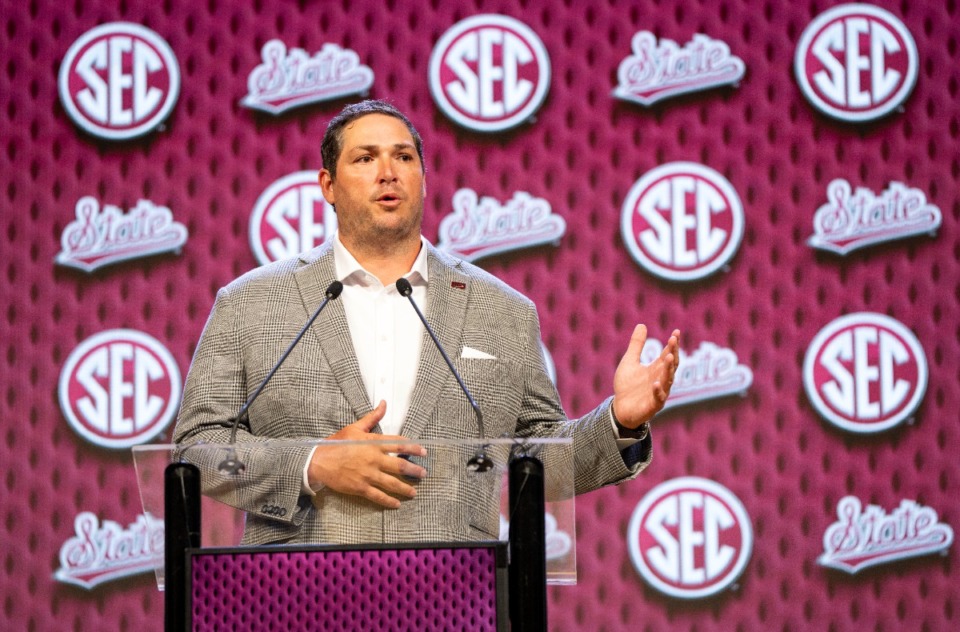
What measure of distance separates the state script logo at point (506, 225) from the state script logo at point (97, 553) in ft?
4.24

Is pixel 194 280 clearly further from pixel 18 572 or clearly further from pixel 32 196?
pixel 18 572

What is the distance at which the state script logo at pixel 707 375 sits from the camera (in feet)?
11.7

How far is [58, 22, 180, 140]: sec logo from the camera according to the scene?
3727 mm

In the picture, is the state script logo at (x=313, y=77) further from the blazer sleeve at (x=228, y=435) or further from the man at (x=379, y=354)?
the blazer sleeve at (x=228, y=435)

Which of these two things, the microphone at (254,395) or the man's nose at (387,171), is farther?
the man's nose at (387,171)

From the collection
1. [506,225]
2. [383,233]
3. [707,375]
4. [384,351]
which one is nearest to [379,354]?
[384,351]

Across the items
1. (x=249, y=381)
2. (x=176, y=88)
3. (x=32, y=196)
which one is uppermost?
(x=176, y=88)

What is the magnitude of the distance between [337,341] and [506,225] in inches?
66.7

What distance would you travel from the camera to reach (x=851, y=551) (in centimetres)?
352

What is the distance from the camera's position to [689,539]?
3.51 meters

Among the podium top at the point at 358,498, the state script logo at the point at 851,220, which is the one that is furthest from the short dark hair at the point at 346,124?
the state script logo at the point at 851,220

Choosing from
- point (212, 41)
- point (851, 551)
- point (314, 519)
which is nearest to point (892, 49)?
point (851, 551)

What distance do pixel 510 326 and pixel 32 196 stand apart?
2215 millimetres

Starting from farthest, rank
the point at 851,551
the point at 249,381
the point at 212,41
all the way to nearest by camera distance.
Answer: the point at 212,41 < the point at 851,551 < the point at 249,381
